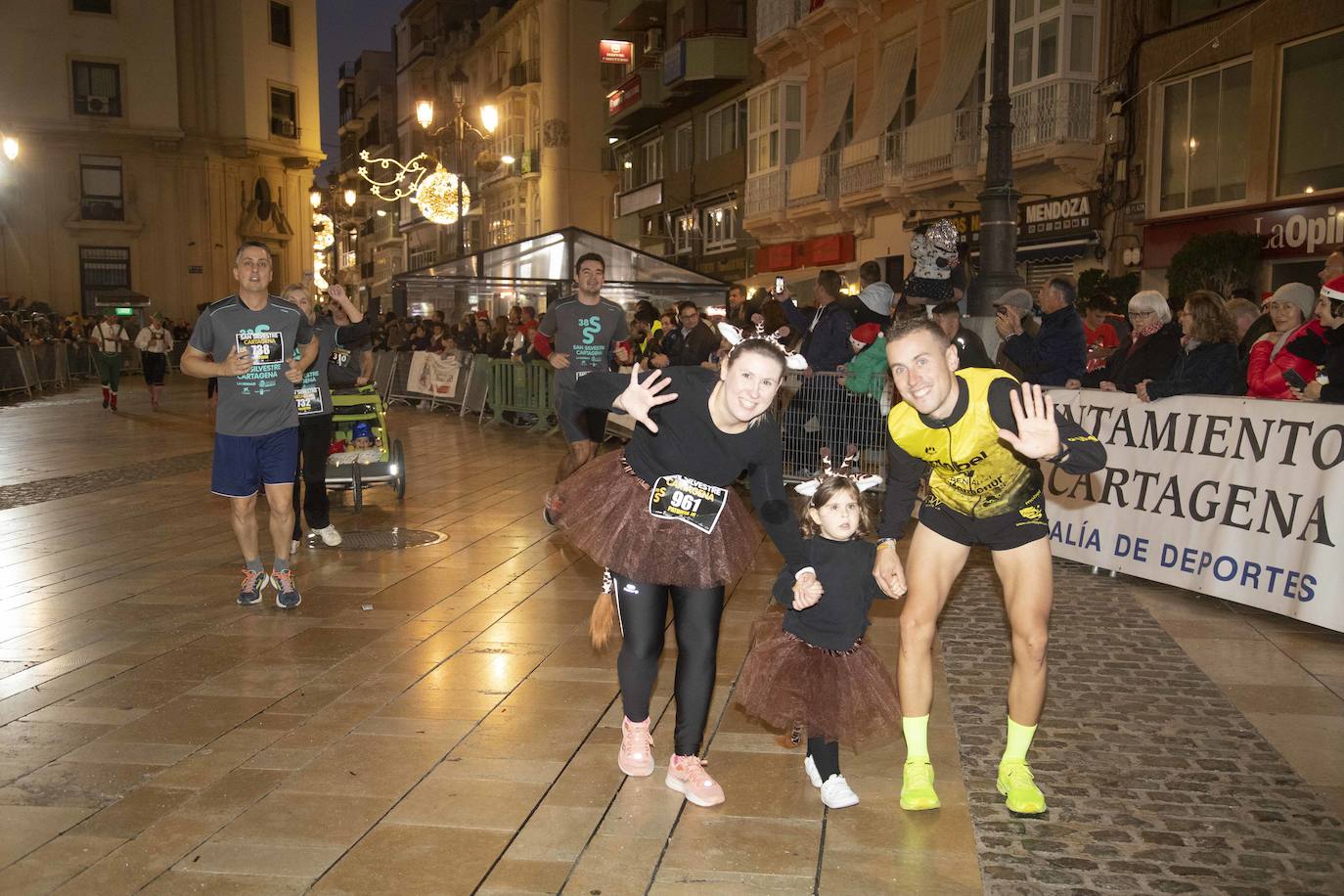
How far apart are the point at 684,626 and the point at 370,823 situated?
131cm

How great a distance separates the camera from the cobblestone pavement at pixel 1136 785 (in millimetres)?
3889

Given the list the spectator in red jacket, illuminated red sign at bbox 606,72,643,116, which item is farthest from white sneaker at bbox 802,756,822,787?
illuminated red sign at bbox 606,72,643,116

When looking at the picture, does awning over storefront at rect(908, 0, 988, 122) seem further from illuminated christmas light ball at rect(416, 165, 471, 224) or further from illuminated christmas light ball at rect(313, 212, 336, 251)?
illuminated christmas light ball at rect(313, 212, 336, 251)

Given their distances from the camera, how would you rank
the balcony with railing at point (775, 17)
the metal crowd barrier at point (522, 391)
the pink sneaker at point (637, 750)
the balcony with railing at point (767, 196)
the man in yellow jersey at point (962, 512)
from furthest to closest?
the balcony with railing at point (767, 196)
the balcony with railing at point (775, 17)
the metal crowd barrier at point (522, 391)
the pink sneaker at point (637, 750)
the man in yellow jersey at point (962, 512)

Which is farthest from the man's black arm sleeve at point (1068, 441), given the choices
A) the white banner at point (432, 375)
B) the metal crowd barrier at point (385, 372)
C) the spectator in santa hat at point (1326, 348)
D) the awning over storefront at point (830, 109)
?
the awning over storefront at point (830, 109)

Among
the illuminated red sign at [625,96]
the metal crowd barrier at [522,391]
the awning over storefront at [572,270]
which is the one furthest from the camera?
the illuminated red sign at [625,96]

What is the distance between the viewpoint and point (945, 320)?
29.6ft

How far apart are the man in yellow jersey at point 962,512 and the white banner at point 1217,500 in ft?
11.2

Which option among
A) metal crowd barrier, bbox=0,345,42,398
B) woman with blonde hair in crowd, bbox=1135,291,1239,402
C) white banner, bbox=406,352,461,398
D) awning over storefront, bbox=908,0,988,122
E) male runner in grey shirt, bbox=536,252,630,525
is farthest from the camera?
metal crowd barrier, bbox=0,345,42,398

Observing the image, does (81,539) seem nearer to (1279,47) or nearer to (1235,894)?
(1235,894)

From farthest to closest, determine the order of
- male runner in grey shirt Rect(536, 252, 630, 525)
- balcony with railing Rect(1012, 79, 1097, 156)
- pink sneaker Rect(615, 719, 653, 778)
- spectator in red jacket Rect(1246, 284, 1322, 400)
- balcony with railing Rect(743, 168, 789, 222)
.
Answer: balcony with railing Rect(743, 168, 789, 222), balcony with railing Rect(1012, 79, 1097, 156), male runner in grey shirt Rect(536, 252, 630, 525), spectator in red jacket Rect(1246, 284, 1322, 400), pink sneaker Rect(615, 719, 653, 778)

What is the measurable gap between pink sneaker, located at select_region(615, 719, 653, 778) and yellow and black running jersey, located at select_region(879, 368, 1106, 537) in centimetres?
132

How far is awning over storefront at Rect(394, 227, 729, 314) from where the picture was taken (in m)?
23.0

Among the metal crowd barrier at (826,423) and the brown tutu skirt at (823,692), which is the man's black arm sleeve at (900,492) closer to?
the brown tutu skirt at (823,692)
